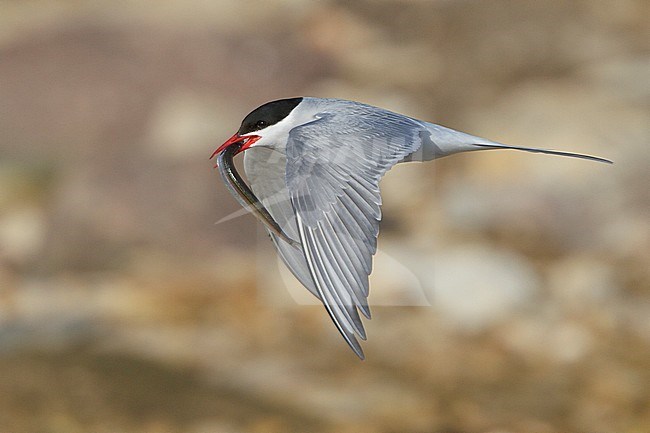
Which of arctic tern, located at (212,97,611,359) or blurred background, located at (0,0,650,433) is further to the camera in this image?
blurred background, located at (0,0,650,433)

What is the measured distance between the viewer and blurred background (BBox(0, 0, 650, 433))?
3.05 m

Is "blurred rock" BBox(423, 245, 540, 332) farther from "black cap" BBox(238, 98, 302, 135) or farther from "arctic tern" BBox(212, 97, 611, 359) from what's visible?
"black cap" BBox(238, 98, 302, 135)

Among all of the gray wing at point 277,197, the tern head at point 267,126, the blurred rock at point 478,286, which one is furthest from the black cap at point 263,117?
the blurred rock at point 478,286

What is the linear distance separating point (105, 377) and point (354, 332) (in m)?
2.01

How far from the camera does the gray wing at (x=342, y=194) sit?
1.28 metres

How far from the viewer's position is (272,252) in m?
3.70

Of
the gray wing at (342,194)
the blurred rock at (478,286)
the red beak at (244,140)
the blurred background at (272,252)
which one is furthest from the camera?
the blurred rock at (478,286)

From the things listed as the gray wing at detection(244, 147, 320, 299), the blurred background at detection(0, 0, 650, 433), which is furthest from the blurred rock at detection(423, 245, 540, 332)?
the gray wing at detection(244, 147, 320, 299)

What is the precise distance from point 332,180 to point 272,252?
232 cm

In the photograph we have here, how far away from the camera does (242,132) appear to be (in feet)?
4.93

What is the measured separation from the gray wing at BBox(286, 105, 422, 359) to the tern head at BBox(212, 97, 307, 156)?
1.9 inches

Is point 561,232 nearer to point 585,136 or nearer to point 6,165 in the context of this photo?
point 585,136

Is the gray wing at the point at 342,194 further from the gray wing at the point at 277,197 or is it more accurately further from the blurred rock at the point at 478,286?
the blurred rock at the point at 478,286

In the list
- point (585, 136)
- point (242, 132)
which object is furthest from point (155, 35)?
point (242, 132)
